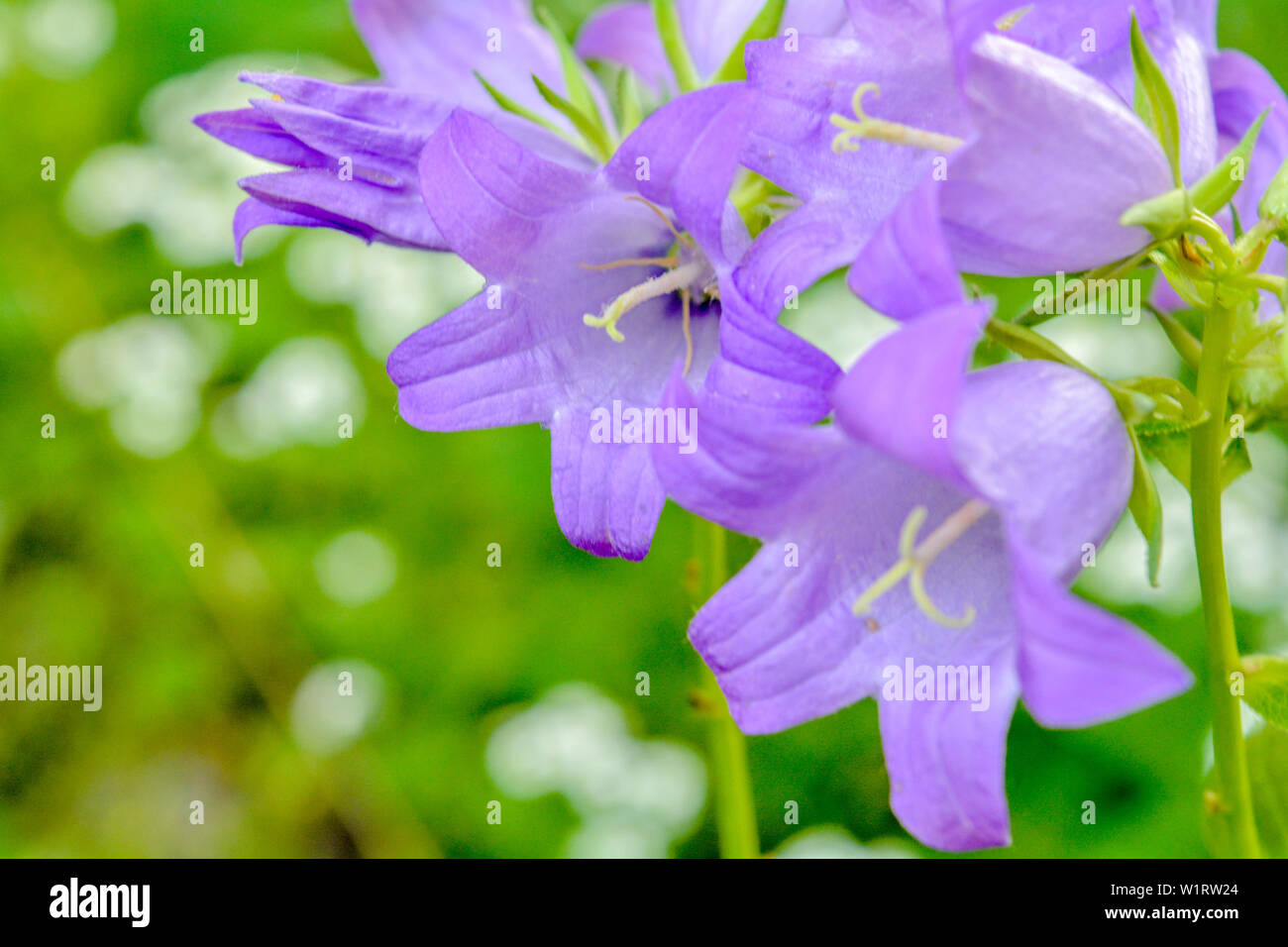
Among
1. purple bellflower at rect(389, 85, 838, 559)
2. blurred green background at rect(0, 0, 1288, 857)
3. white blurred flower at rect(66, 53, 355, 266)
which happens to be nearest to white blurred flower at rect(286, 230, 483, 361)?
blurred green background at rect(0, 0, 1288, 857)

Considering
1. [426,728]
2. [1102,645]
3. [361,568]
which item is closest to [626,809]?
[426,728]

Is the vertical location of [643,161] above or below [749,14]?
below

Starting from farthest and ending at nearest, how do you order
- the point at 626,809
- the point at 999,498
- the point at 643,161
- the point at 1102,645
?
the point at 626,809 → the point at 643,161 → the point at 999,498 → the point at 1102,645

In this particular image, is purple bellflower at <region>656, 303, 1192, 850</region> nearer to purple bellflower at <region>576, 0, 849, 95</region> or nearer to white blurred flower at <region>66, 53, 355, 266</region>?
purple bellflower at <region>576, 0, 849, 95</region>

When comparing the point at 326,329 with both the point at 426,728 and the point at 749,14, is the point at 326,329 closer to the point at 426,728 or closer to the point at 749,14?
the point at 426,728

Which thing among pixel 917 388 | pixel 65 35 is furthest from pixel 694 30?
pixel 65 35

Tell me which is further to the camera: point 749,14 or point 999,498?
point 749,14

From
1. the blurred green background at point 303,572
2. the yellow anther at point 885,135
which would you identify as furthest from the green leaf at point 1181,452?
the blurred green background at point 303,572
